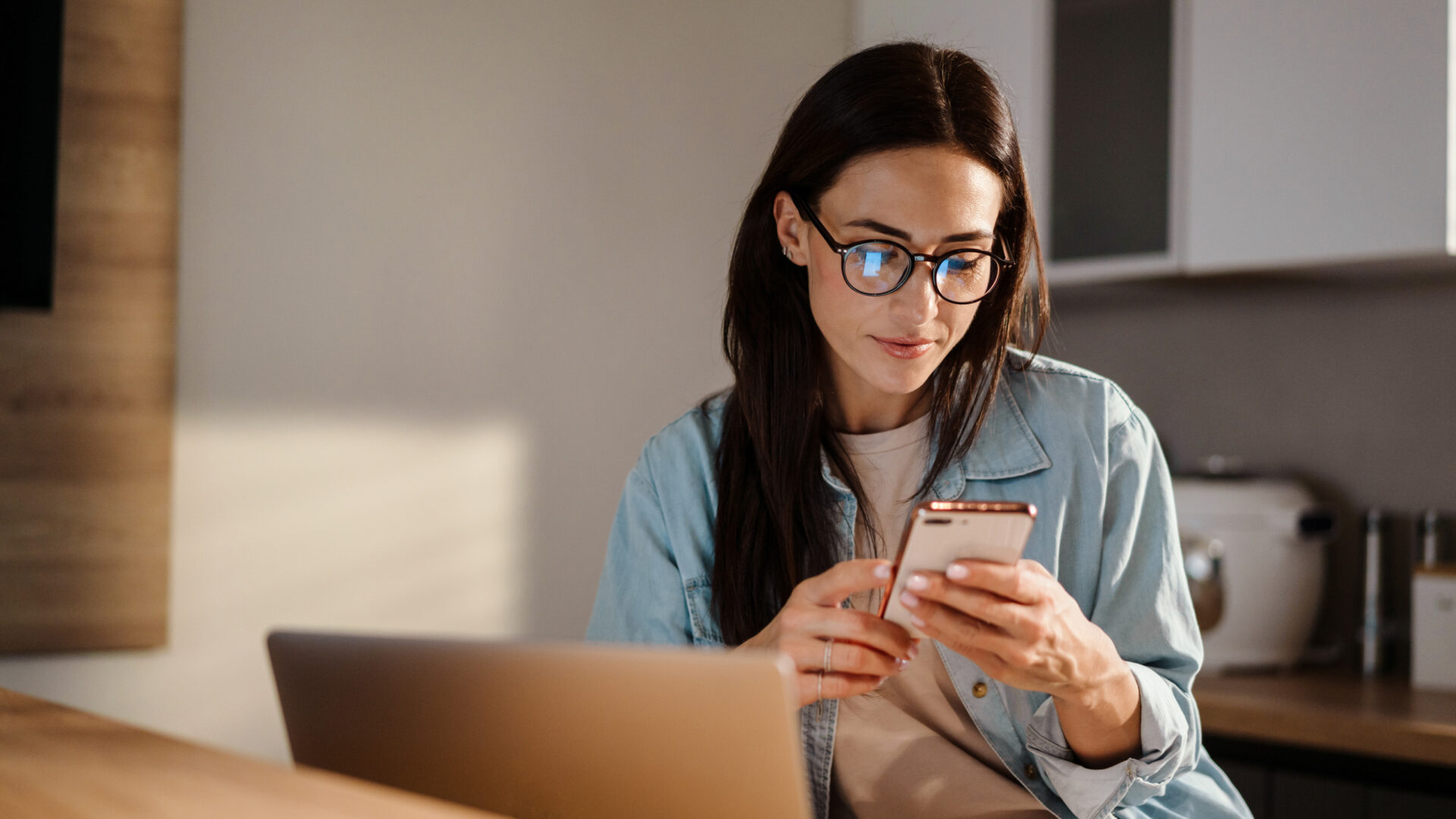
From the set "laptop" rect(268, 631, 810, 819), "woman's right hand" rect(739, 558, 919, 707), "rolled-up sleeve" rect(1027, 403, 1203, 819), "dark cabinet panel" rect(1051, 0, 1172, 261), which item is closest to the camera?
"laptop" rect(268, 631, 810, 819)

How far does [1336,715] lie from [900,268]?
3.74 feet

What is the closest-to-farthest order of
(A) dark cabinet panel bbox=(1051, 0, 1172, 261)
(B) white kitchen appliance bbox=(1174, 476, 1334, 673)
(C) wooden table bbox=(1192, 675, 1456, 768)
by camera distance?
1. (C) wooden table bbox=(1192, 675, 1456, 768)
2. (B) white kitchen appliance bbox=(1174, 476, 1334, 673)
3. (A) dark cabinet panel bbox=(1051, 0, 1172, 261)

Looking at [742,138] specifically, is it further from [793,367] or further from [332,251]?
[793,367]

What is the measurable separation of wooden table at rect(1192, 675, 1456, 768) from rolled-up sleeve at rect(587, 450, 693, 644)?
1075mm

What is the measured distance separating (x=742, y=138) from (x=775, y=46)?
0.23m

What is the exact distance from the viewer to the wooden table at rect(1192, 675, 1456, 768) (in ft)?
5.60

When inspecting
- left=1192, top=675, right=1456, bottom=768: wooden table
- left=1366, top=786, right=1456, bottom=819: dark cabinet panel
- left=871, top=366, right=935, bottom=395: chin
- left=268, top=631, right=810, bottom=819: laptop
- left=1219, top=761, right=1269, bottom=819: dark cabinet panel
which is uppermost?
left=871, top=366, right=935, bottom=395: chin

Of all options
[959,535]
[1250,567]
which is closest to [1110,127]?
[1250,567]

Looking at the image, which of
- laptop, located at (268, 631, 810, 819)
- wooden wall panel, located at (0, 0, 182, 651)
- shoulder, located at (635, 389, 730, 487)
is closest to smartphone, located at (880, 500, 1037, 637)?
laptop, located at (268, 631, 810, 819)

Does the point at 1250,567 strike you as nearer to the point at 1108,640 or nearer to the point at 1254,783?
the point at 1254,783

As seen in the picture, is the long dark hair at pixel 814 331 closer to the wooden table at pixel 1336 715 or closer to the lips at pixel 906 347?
the lips at pixel 906 347

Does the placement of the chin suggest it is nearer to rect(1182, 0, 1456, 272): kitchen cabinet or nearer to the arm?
the arm

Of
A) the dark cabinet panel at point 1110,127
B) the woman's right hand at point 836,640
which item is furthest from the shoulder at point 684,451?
the dark cabinet panel at point 1110,127

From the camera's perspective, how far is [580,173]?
94.7 inches
